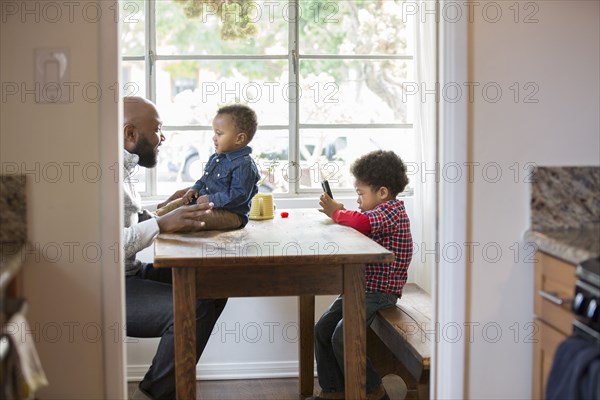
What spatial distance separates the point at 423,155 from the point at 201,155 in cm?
109

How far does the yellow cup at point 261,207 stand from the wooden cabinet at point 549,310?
4.77ft

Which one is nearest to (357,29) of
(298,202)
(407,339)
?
(298,202)

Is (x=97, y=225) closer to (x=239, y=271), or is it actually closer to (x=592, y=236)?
(x=239, y=271)

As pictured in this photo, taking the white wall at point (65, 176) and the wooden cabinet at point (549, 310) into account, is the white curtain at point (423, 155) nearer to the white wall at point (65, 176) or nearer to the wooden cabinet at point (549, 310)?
the wooden cabinet at point (549, 310)

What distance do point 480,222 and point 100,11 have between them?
1.24m

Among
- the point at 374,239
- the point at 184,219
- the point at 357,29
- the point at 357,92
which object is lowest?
the point at 374,239

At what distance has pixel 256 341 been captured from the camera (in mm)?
3957

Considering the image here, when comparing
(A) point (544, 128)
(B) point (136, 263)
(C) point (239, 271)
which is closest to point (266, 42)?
(B) point (136, 263)

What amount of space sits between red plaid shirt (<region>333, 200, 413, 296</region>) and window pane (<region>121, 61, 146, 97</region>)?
125 cm

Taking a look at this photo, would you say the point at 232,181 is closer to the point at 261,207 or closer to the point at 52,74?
the point at 261,207

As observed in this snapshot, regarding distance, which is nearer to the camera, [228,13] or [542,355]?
[542,355]

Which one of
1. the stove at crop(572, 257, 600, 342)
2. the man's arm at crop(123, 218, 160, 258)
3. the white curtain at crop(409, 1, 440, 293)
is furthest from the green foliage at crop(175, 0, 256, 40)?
the stove at crop(572, 257, 600, 342)

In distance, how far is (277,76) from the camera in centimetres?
404

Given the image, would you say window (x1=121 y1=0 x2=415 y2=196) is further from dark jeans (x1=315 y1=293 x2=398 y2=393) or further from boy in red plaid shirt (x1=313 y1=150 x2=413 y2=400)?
dark jeans (x1=315 y1=293 x2=398 y2=393)
